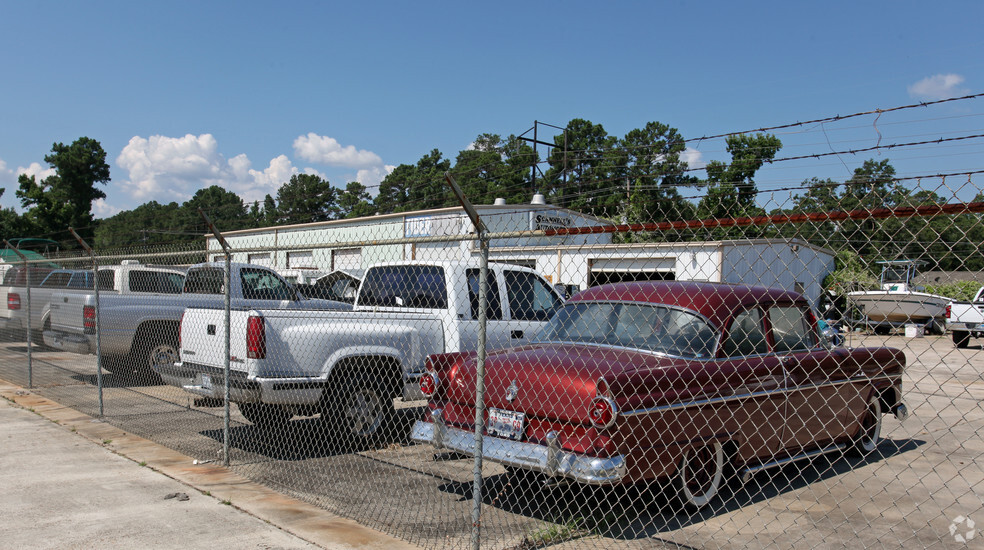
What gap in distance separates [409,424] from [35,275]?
25.3 feet

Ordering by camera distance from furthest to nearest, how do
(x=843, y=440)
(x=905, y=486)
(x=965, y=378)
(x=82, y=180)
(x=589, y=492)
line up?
(x=82, y=180) < (x=965, y=378) < (x=843, y=440) < (x=905, y=486) < (x=589, y=492)

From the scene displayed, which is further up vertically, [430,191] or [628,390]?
[430,191]

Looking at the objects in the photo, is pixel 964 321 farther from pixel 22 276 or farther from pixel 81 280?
pixel 22 276

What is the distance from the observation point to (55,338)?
10883 millimetres

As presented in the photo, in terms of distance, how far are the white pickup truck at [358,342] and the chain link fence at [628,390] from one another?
22 mm

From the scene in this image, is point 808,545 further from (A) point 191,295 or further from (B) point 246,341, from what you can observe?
(A) point 191,295

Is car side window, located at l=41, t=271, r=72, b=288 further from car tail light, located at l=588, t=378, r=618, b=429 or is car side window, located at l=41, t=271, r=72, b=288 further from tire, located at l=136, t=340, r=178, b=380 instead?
car tail light, located at l=588, t=378, r=618, b=429

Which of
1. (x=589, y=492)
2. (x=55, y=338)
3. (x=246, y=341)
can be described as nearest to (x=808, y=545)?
(x=589, y=492)

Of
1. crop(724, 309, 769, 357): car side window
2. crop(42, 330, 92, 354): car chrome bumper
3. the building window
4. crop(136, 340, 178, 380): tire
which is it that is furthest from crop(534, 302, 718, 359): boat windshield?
the building window

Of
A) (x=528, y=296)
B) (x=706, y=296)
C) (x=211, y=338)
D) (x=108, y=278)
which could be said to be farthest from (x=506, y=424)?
(x=108, y=278)

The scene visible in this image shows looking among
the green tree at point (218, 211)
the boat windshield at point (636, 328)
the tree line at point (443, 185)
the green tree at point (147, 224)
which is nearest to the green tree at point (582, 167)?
the tree line at point (443, 185)

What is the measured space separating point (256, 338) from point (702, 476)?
4001mm

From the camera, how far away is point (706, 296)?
515 centimetres

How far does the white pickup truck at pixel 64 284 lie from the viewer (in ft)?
36.1
